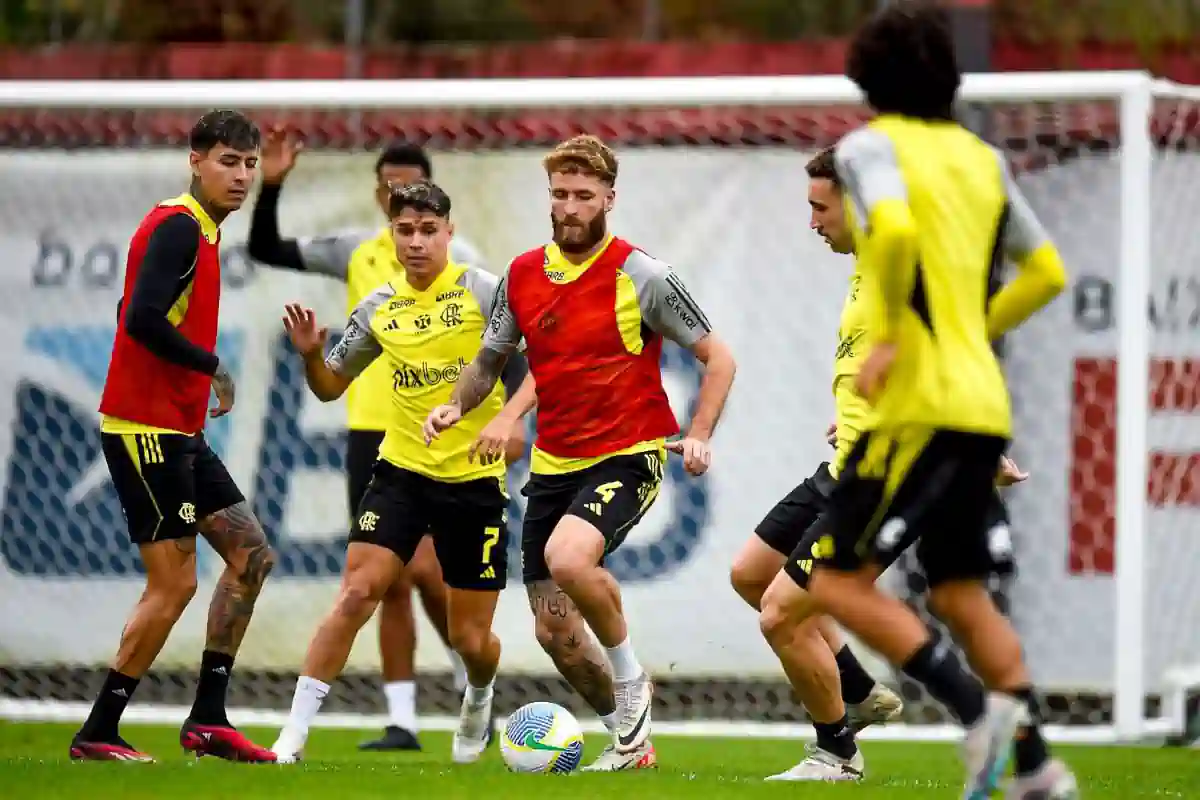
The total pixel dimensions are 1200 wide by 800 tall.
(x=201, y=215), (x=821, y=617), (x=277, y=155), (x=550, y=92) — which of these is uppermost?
(x=550, y=92)

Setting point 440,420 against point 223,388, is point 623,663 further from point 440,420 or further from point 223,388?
point 223,388

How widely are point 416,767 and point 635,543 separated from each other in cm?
266

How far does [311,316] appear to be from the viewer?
710 centimetres

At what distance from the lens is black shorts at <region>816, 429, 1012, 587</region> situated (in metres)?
4.97

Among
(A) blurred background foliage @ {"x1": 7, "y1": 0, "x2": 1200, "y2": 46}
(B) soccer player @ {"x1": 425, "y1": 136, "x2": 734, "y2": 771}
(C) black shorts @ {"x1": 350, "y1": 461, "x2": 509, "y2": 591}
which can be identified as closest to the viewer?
(B) soccer player @ {"x1": 425, "y1": 136, "x2": 734, "y2": 771}

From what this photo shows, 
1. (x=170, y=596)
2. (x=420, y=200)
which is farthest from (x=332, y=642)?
(x=420, y=200)

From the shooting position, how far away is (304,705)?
713 cm

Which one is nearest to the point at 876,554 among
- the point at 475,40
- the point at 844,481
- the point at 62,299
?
the point at 844,481

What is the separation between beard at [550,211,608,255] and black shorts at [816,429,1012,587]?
2150 millimetres

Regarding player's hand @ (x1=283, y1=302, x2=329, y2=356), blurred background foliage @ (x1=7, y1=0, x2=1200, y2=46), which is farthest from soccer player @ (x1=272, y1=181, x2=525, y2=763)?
blurred background foliage @ (x1=7, y1=0, x2=1200, y2=46)

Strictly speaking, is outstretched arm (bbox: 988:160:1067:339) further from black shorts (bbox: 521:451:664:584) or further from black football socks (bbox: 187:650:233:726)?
black football socks (bbox: 187:650:233:726)

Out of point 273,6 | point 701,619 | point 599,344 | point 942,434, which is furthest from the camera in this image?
point 273,6

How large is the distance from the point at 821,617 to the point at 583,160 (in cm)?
175

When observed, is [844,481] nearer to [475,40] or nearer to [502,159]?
[502,159]
